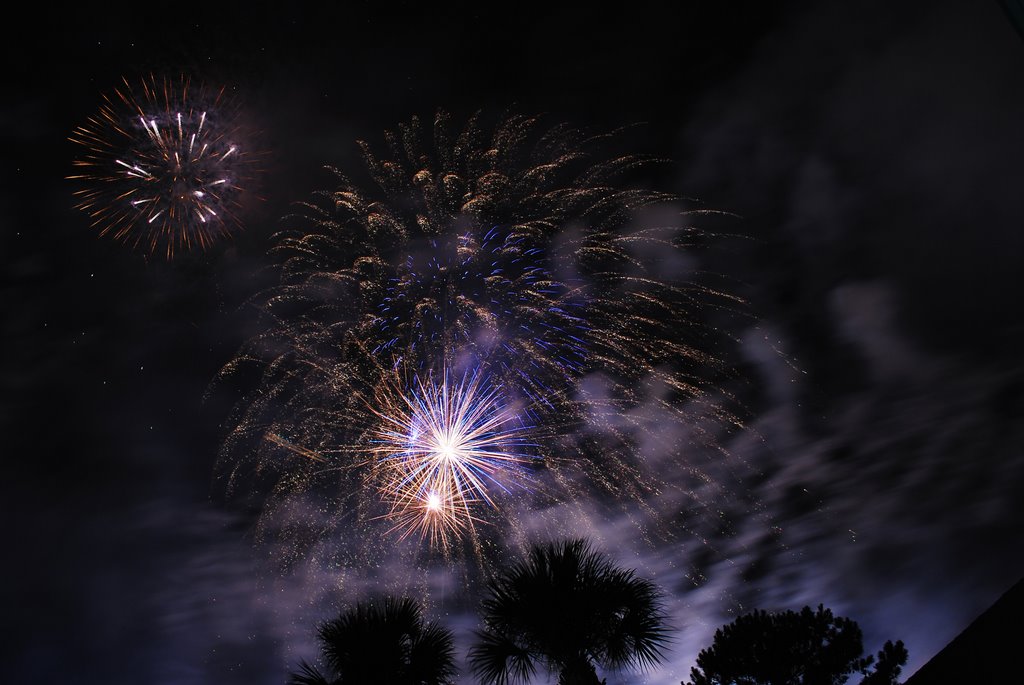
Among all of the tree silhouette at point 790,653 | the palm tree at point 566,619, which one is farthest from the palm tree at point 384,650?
the tree silhouette at point 790,653

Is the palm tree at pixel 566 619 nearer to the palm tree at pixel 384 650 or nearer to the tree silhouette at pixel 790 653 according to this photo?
the palm tree at pixel 384 650

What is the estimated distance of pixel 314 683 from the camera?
46.1 feet

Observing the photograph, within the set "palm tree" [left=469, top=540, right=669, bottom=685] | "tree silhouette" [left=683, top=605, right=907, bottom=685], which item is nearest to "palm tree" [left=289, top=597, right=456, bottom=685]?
"palm tree" [left=469, top=540, right=669, bottom=685]

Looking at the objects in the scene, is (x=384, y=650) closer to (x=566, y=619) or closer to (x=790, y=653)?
(x=566, y=619)

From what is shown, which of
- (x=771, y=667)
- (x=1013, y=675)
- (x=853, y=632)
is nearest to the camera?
(x=1013, y=675)

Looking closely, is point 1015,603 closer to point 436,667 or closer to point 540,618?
point 540,618

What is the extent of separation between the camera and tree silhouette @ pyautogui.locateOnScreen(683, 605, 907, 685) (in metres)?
30.9

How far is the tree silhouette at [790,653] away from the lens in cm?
3094

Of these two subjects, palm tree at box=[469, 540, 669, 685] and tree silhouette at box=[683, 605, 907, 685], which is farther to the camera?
tree silhouette at box=[683, 605, 907, 685]

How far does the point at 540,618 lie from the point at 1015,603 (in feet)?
25.6

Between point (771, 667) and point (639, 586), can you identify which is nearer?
point (639, 586)

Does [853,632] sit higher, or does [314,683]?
[853,632]

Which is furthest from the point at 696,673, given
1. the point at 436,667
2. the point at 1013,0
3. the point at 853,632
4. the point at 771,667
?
the point at 1013,0

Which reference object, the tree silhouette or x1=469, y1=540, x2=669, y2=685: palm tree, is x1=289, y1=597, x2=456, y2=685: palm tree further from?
the tree silhouette
